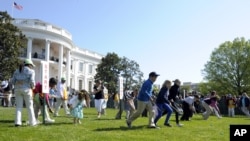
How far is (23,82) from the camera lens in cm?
975

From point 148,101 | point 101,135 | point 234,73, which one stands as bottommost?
point 101,135

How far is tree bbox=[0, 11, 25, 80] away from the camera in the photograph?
36.1 meters

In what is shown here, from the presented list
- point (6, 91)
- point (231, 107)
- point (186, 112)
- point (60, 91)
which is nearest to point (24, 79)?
point (60, 91)

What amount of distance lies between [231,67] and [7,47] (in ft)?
116

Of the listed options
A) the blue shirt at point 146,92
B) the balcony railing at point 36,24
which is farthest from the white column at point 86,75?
the blue shirt at point 146,92

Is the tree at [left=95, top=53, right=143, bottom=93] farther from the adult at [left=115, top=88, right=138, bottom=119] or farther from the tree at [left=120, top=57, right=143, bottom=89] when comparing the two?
the adult at [left=115, top=88, right=138, bottom=119]

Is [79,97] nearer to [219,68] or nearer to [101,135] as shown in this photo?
[101,135]

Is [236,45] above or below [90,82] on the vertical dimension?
above

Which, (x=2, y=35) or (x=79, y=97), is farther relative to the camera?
(x=2, y=35)

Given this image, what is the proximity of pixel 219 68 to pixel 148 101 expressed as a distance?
4856 cm

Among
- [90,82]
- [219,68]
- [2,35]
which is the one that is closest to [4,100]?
[2,35]

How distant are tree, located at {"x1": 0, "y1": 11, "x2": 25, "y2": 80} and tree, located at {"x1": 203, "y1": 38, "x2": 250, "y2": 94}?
3279 centimetres

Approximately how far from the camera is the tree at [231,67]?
54719 mm

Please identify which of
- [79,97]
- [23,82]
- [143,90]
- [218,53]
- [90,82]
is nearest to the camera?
[23,82]
